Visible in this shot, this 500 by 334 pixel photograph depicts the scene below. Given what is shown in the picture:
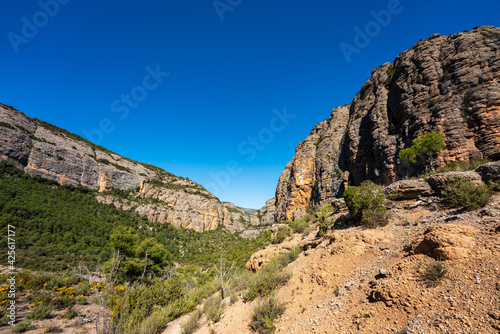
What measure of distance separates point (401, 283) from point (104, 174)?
274ft

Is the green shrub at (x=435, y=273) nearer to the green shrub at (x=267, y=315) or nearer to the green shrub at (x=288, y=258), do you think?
the green shrub at (x=267, y=315)

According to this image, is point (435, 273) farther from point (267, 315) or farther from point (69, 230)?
point (69, 230)

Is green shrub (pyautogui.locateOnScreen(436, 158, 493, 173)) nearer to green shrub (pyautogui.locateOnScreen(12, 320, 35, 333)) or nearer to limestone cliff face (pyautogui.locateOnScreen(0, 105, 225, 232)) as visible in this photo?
green shrub (pyautogui.locateOnScreen(12, 320, 35, 333))

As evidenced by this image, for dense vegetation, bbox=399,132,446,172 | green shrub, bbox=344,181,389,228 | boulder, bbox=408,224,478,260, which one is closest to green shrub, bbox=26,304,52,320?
green shrub, bbox=344,181,389,228

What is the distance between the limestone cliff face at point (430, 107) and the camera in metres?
21.2

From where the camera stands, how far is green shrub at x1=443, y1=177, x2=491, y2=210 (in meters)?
6.30

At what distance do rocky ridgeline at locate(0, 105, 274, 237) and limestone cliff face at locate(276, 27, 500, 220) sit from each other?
47.0 meters

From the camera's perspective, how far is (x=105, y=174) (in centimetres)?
6569

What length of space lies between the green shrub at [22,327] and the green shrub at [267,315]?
1573 centimetres

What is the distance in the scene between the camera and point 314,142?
61.9 meters

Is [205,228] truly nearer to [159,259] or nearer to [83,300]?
[159,259]

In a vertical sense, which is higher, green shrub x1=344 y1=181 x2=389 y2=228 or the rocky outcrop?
the rocky outcrop

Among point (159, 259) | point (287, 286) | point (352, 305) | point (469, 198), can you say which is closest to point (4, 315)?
point (159, 259)

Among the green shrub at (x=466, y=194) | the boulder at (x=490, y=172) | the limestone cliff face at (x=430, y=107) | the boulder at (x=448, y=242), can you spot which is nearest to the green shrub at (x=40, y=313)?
the boulder at (x=448, y=242)
